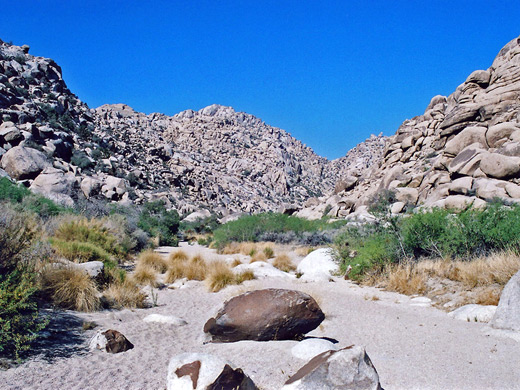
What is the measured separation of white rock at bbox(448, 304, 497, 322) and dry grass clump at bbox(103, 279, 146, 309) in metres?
6.33

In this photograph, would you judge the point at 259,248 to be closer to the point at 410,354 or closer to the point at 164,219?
the point at 164,219

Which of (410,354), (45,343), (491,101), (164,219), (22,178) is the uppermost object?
(491,101)

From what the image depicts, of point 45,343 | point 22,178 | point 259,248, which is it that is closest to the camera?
point 45,343

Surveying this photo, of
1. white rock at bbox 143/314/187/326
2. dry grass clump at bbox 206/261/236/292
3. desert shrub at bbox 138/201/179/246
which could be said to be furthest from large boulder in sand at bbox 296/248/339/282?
desert shrub at bbox 138/201/179/246

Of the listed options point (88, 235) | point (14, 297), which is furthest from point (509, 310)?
point (88, 235)

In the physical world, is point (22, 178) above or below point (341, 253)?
above

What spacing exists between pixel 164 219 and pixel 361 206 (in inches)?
652

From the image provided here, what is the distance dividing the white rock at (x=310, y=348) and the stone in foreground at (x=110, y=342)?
230cm

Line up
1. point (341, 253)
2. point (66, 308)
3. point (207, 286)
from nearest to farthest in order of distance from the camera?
1. point (66, 308)
2. point (207, 286)
3. point (341, 253)

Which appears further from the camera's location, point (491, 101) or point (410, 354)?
point (491, 101)

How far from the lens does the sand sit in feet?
13.6

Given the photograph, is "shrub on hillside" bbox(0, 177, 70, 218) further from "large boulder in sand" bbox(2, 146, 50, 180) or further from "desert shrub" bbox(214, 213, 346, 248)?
"desert shrub" bbox(214, 213, 346, 248)

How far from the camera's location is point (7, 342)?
14.7 ft

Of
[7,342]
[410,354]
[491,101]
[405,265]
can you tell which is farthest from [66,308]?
[491,101]
